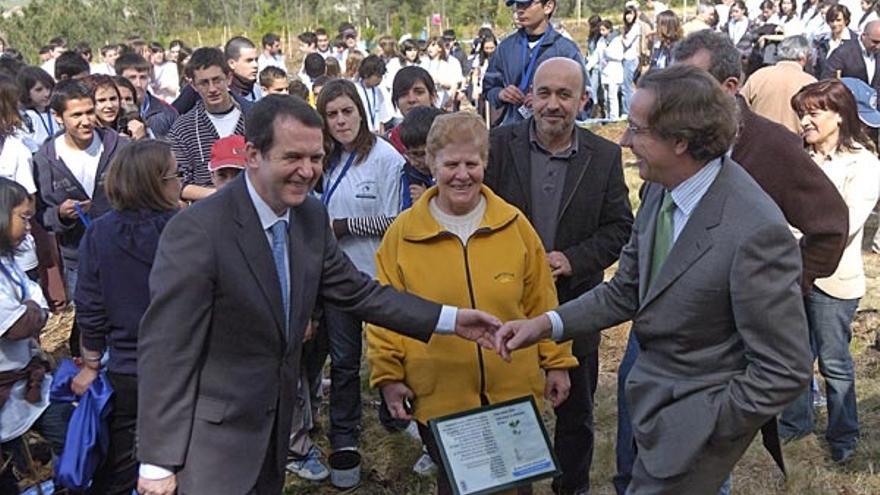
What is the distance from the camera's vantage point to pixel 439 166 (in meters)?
3.29

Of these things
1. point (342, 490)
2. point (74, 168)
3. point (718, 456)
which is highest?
point (74, 168)

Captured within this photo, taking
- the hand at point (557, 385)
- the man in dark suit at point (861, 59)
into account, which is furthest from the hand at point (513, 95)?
the man in dark suit at point (861, 59)

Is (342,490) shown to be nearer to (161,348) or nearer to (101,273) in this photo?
(101,273)

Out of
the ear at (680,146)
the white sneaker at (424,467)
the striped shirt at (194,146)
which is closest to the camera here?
the ear at (680,146)

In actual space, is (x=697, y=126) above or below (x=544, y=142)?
above

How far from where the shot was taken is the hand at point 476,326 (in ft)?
10.6

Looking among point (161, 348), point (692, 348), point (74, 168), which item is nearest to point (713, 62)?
point (692, 348)

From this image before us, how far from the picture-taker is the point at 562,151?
3.87 m

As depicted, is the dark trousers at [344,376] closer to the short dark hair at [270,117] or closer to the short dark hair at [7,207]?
the short dark hair at [7,207]

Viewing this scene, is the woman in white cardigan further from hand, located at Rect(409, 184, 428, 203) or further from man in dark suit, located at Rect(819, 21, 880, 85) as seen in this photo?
man in dark suit, located at Rect(819, 21, 880, 85)

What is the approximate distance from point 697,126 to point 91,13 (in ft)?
161

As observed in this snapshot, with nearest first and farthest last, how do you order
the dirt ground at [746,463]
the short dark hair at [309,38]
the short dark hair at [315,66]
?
the dirt ground at [746,463]
the short dark hair at [315,66]
the short dark hair at [309,38]

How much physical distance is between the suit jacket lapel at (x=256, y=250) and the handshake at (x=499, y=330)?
75 cm

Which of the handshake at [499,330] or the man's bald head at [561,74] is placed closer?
the handshake at [499,330]
